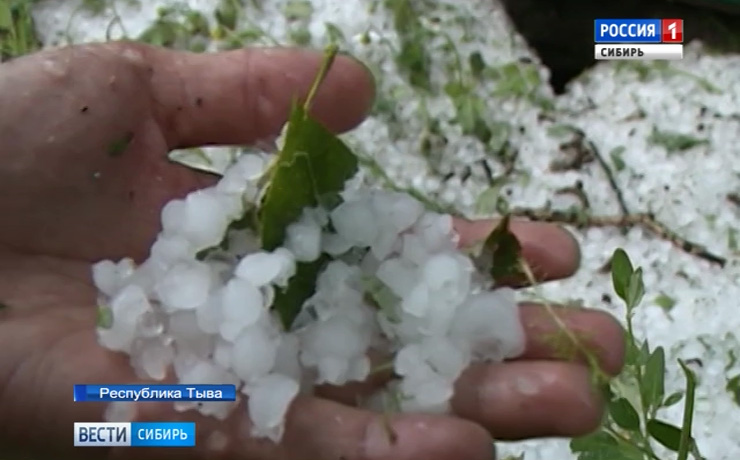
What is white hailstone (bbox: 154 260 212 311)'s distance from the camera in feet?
2.52

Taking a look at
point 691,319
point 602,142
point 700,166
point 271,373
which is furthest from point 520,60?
point 271,373

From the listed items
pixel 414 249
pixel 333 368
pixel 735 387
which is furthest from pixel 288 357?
pixel 735 387

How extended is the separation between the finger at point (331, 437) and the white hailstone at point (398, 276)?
10 centimetres

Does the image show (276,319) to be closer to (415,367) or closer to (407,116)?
(415,367)

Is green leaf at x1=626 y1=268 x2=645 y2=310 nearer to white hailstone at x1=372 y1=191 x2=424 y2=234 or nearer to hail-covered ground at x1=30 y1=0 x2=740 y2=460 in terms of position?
white hailstone at x1=372 y1=191 x2=424 y2=234

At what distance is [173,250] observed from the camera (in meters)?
0.80

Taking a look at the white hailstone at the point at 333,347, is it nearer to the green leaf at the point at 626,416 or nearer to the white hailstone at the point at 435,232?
the white hailstone at the point at 435,232

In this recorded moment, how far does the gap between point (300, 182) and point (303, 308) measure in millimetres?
103

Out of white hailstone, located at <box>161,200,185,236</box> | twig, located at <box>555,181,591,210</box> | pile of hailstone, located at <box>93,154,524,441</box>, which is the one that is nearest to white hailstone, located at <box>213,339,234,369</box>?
pile of hailstone, located at <box>93,154,524,441</box>

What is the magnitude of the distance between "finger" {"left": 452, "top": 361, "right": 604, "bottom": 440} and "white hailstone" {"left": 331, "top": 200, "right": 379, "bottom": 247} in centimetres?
14

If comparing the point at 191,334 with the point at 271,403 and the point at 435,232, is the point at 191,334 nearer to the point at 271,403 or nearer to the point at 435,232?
the point at 271,403

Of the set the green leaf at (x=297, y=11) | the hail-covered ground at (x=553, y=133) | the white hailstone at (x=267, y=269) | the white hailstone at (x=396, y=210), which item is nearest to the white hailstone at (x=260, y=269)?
the white hailstone at (x=267, y=269)

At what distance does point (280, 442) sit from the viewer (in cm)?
74

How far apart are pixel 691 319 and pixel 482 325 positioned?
0.55 metres
